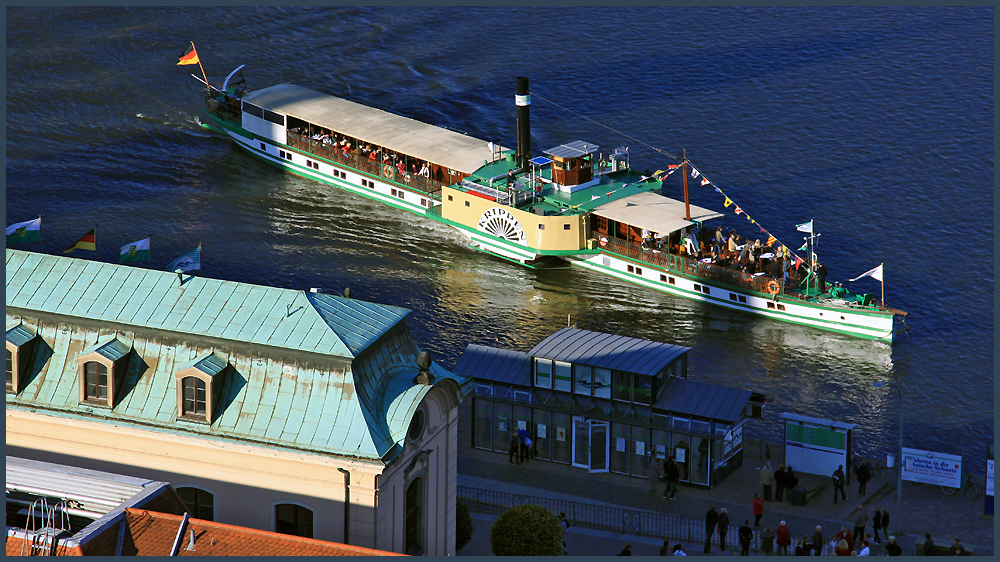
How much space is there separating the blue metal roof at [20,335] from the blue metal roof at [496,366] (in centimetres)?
2599

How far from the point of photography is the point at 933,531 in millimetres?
67312

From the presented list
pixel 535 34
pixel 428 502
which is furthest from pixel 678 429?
pixel 535 34

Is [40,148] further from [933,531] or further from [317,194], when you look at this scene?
[933,531]

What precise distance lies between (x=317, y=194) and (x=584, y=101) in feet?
94.8

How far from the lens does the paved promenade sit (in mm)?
65375

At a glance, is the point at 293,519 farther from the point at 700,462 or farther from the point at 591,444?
the point at 700,462

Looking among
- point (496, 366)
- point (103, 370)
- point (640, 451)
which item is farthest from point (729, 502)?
point (103, 370)

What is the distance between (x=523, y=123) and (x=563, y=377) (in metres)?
37.3

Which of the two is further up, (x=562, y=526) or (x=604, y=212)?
(x=604, y=212)

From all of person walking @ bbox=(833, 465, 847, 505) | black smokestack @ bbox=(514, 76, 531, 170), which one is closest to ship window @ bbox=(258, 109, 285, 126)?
black smokestack @ bbox=(514, 76, 531, 170)

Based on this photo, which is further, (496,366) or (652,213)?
(652,213)

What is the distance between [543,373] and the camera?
2911 inches

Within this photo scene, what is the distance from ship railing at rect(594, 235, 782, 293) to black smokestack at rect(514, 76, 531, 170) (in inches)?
391

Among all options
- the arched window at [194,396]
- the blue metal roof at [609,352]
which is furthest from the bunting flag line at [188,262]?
the blue metal roof at [609,352]
